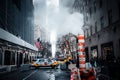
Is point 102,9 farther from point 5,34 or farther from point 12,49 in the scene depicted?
point 12,49

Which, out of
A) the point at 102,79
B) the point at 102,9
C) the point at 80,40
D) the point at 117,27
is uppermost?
the point at 102,9

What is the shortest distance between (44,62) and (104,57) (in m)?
8.61

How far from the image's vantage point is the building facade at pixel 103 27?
23.4 meters

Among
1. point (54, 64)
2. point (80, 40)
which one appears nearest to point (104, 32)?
point (54, 64)

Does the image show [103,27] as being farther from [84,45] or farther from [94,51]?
[84,45]

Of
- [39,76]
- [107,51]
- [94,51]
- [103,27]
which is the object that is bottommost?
[39,76]

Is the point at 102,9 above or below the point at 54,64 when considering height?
above

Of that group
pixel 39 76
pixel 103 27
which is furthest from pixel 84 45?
pixel 103 27

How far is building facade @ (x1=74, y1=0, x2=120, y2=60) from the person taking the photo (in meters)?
23.4

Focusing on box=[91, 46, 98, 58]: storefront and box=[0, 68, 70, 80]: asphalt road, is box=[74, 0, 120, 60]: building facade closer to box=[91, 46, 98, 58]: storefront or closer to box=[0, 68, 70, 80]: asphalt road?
box=[91, 46, 98, 58]: storefront

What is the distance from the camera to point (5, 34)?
3200 centimetres

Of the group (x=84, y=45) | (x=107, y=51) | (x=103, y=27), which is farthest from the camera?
(x=103, y=27)

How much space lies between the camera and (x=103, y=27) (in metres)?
29.4

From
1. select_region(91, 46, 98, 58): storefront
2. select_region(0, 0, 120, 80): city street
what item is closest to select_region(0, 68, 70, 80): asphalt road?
select_region(0, 0, 120, 80): city street
